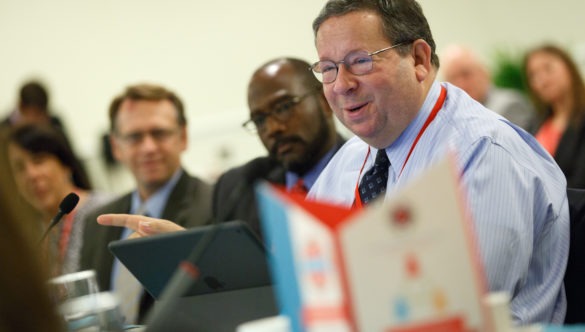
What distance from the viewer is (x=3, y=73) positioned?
6.47 meters

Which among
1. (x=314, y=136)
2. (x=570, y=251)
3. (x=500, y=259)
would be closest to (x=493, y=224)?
(x=500, y=259)

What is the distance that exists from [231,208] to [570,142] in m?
1.78

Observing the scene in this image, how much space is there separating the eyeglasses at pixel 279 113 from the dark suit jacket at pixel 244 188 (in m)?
0.13

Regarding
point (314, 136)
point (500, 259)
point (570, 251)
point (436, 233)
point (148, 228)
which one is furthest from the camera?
point (314, 136)

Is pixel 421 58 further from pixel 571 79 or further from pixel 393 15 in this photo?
pixel 571 79

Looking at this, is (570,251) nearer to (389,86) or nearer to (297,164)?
(389,86)

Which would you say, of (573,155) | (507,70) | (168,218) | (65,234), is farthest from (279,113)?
(507,70)

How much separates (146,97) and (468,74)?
2392 millimetres

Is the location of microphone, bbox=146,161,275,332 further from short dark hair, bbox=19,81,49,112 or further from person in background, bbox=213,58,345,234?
short dark hair, bbox=19,81,49,112

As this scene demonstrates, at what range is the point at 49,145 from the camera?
151 inches

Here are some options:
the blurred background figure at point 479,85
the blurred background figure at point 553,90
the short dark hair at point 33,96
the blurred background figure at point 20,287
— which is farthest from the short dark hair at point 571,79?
the blurred background figure at point 20,287

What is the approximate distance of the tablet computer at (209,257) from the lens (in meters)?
1.51

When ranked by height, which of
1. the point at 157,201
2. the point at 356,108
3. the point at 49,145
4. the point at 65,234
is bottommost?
the point at 65,234

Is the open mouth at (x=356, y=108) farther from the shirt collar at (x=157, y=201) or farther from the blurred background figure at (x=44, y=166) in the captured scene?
the blurred background figure at (x=44, y=166)
